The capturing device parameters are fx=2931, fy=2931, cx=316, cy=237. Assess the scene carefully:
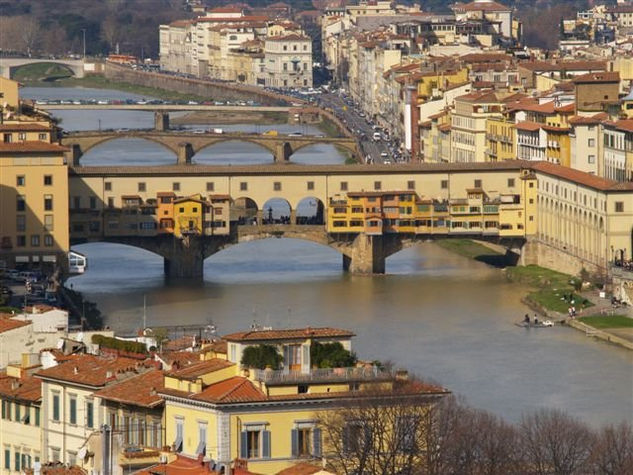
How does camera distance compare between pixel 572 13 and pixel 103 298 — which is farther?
pixel 572 13

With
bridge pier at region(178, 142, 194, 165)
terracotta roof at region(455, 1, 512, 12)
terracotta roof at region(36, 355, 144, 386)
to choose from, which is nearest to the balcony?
terracotta roof at region(36, 355, 144, 386)

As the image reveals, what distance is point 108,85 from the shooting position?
11438cm

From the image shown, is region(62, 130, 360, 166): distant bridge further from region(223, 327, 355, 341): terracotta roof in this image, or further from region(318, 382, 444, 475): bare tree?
region(318, 382, 444, 475): bare tree

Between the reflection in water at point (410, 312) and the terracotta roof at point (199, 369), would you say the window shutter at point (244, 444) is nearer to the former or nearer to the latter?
the terracotta roof at point (199, 369)

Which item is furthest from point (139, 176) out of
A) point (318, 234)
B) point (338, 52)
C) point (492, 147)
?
point (338, 52)

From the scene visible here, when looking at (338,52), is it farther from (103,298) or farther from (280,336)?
(280,336)

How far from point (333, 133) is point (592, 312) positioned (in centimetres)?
4144

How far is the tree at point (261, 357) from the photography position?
18016mm

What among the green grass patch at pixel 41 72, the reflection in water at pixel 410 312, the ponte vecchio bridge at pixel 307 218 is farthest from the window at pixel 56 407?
the green grass patch at pixel 41 72

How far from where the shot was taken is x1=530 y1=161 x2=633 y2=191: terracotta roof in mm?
46094

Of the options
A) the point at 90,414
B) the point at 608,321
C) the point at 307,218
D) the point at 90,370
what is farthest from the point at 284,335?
the point at 307,218

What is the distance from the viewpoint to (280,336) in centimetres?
1852

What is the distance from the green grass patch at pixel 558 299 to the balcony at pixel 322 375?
72.8 feet

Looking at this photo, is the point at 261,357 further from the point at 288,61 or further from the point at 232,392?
the point at 288,61
